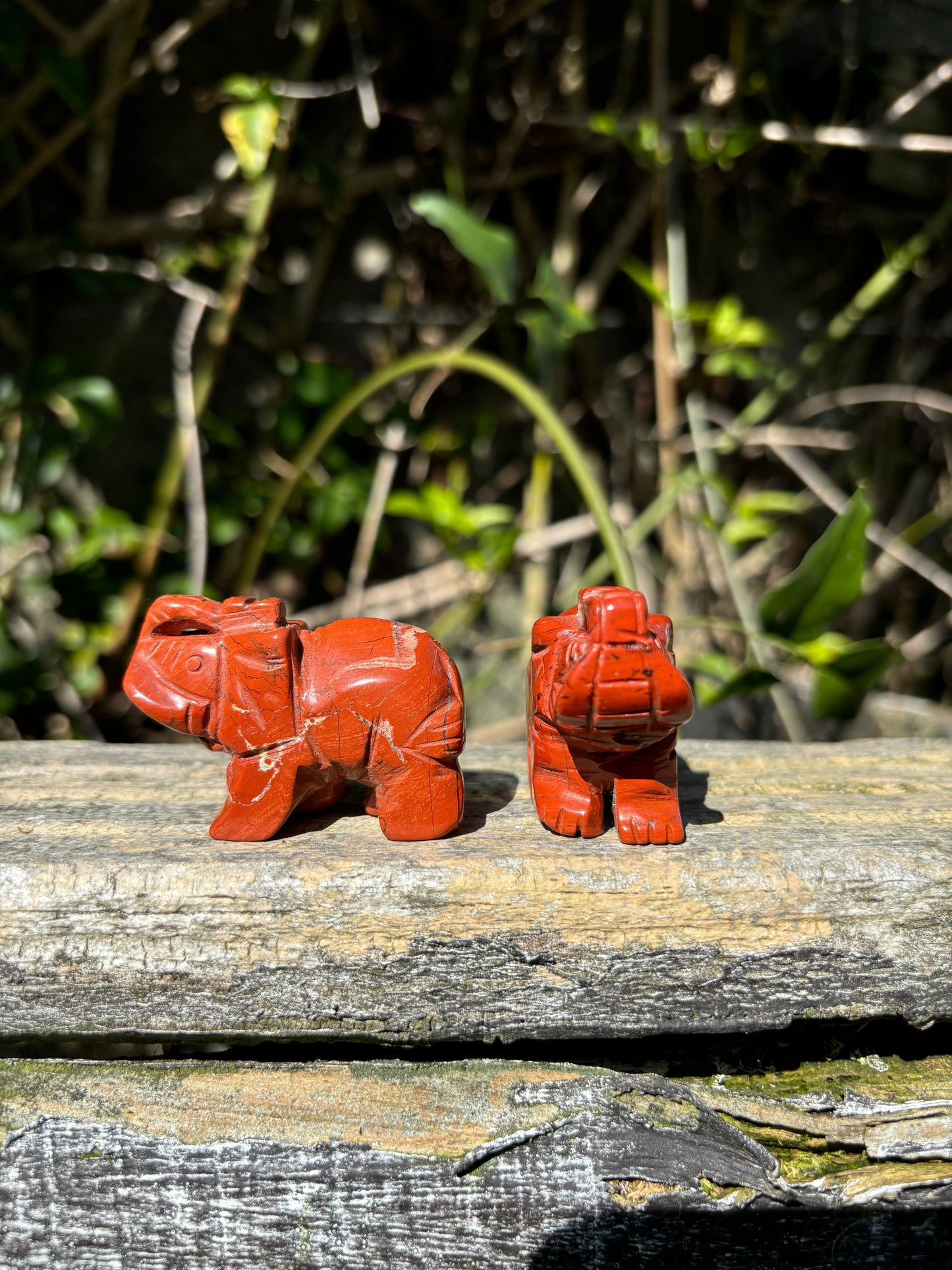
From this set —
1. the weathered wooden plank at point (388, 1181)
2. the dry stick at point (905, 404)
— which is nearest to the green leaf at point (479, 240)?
the dry stick at point (905, 404)

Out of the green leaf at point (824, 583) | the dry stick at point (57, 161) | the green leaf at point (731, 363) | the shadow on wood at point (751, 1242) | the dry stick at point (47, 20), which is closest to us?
the shadow on wood at point (751, 1242)

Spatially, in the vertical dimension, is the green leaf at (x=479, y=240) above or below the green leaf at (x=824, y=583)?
above

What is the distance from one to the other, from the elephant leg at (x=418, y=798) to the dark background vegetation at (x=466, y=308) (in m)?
0.66

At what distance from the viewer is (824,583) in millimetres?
1528

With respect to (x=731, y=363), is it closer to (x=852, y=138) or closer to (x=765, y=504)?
(x=765, y=504)

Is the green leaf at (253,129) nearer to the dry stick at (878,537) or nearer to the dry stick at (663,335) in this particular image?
the dry stick at (663,335)

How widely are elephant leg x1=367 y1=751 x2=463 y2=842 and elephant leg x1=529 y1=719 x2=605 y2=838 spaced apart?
11cm

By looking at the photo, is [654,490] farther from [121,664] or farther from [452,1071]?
[452,1071]

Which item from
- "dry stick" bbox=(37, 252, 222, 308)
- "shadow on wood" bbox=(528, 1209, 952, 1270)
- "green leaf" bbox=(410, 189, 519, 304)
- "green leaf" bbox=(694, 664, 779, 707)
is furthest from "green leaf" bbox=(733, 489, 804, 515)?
"shadow on wood" bbox=(528, 1209, 952, 1270)

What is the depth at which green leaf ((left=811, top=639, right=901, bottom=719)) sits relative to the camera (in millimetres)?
1524

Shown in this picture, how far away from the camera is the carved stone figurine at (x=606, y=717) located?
981 mm

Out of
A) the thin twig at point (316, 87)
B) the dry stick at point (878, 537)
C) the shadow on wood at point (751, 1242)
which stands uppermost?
the thin twig at point (316, 87)

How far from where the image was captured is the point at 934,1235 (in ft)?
3.20

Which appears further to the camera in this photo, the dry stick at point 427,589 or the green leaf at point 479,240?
the dry stick at point 427,589
